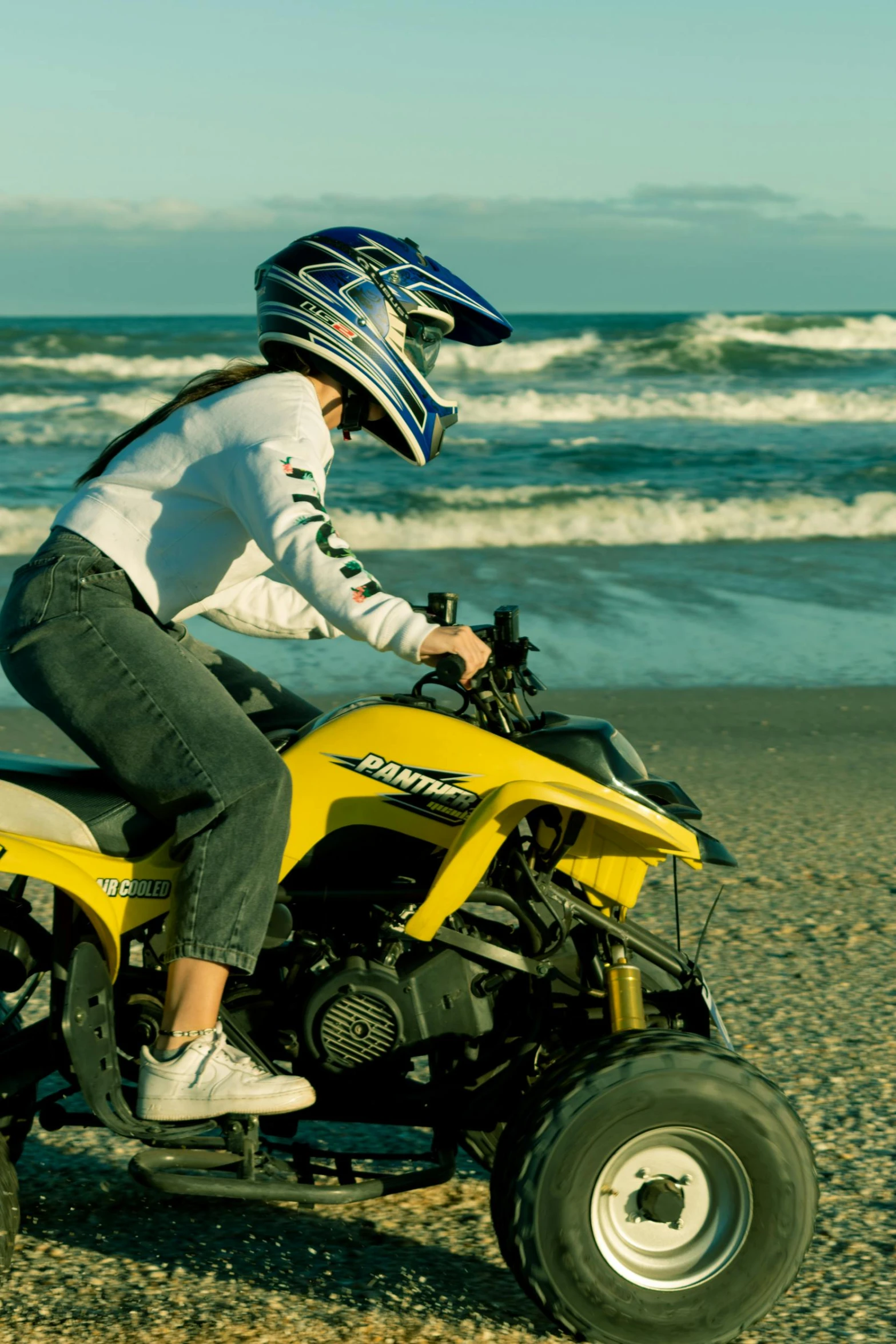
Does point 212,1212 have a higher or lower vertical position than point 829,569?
lower

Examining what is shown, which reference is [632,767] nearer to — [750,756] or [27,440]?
[750,756]

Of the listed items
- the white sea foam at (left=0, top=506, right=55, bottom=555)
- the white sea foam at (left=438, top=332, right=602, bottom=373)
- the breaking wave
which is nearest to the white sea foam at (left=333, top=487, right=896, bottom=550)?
the breaking wave

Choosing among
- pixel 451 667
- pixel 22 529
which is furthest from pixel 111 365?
pixel 451 667

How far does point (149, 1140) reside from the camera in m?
3.01

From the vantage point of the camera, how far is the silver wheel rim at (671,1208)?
115 inches

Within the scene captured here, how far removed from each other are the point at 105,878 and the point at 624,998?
1.06 meters

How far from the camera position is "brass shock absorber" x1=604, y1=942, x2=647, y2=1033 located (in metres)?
3.03

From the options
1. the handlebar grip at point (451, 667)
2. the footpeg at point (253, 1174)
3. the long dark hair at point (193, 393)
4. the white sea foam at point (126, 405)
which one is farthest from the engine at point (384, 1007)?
the white sea foam at point (126, 405)

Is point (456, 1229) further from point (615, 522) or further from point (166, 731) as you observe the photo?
point (615, 522)

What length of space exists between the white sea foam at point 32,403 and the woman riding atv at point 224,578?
2690 cm

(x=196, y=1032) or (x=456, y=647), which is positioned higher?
(x=456, y=647)

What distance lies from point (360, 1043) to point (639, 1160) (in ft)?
1.94

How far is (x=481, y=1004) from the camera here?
122 inches

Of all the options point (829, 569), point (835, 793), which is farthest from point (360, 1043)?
point (829, 569)
